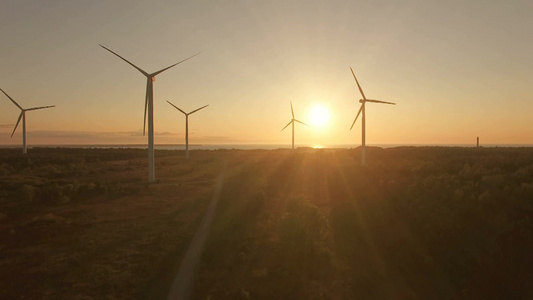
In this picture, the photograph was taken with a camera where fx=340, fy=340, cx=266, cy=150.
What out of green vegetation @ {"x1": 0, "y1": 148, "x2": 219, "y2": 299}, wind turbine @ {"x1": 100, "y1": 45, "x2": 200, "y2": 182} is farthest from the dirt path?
wind turbine @ {"x1": 100, "y1": 45, "x2": 200, "y2": 182}

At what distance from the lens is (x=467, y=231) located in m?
17.2

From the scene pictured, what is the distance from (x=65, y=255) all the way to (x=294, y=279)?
13007 mm

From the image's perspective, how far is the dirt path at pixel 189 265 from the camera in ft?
50.6

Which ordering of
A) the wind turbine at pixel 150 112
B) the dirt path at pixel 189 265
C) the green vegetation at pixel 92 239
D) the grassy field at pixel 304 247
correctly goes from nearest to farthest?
the grassy field at pixel 304 247
the dirt path at pixel 189 265
the green vegetation at pixel 92 239
the wind turbine at pixel 150 112

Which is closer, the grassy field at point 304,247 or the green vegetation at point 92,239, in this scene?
the grassy field at point 304,247

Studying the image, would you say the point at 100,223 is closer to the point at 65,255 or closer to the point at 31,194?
the point at 65,255

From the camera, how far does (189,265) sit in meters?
18.1

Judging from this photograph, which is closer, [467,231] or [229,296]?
→ [229,296]

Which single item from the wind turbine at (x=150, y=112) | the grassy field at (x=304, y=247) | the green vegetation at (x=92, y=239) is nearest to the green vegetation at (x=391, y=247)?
the grassy field at (x=304, y=247)

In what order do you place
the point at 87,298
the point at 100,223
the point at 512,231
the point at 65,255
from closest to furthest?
the point at 87,298 → the point at 512,231 → the point at 65,255 → the point at 100,223

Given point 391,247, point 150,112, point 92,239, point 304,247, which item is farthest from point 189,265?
point 150,112

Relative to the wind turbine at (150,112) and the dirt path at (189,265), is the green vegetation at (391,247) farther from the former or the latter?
the wind turbine at (150,112)

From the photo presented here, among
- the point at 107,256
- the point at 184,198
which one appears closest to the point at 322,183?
the point at 184,198

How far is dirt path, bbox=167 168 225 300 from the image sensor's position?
1544cm
